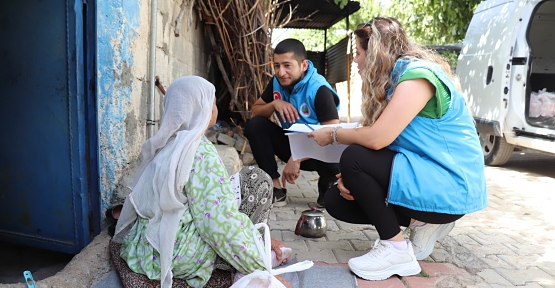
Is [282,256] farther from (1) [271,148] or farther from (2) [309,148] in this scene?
(1) [271,148]

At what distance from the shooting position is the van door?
18.3 ft

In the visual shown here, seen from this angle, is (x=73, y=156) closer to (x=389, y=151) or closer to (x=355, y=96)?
(x=389, y=151)

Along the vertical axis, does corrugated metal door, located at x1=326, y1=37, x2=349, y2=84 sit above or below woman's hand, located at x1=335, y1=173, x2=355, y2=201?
above

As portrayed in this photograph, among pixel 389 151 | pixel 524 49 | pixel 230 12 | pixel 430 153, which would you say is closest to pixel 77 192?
pixel 389 151

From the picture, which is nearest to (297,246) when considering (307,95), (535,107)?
(307,95)

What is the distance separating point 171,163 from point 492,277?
66.7 inches

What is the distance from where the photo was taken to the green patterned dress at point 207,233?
192cm

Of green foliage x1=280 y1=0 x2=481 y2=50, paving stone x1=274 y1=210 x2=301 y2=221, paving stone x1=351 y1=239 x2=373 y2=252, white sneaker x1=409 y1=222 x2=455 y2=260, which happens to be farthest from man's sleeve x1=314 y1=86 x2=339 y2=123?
green foliage x1=280 y1=0 x2=481 y2=50

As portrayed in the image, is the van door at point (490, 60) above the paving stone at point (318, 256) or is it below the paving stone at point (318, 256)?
above

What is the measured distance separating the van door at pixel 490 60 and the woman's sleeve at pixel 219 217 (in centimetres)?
464

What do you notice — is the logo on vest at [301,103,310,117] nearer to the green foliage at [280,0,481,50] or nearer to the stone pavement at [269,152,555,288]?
the stone pavement at [269,152,555,288]

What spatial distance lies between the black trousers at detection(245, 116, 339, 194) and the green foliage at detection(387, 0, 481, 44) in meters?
7.29

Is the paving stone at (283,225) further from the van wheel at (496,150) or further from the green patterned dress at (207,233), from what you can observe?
the van wheel at (496,150)

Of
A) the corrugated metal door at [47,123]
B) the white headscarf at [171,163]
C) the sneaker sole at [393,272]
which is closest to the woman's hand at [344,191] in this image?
the sneaker sole at [393,272]
